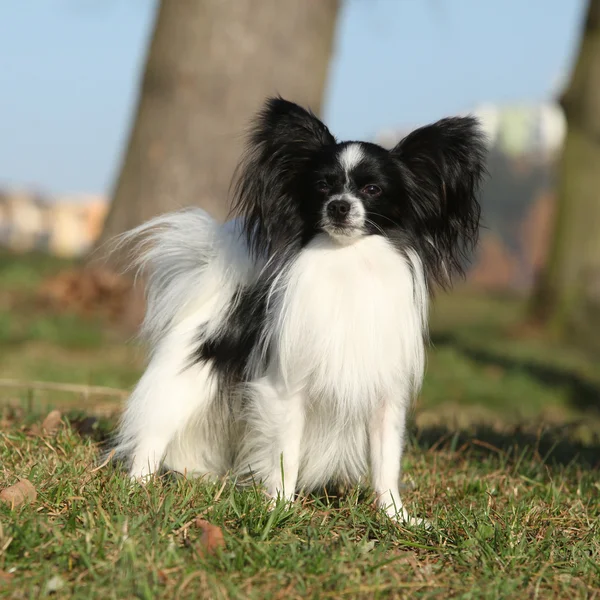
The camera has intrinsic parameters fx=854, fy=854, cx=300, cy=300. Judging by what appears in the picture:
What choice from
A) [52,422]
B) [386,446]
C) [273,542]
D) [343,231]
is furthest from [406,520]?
[52,422]

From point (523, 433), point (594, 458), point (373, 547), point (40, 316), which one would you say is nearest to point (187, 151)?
point (40, 316)

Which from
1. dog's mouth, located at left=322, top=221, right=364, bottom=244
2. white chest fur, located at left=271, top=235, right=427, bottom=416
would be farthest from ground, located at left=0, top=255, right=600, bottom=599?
dog's mouth, located at left=322, top=221, right=364, bottom=244

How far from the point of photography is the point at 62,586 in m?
2.39

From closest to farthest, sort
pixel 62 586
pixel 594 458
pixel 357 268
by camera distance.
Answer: pixel 62 586
pixel 357 268
pixel 594 458

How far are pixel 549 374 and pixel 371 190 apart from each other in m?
7.55

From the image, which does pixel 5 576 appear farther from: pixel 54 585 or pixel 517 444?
pixel 517 444

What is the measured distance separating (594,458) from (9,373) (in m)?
5.03

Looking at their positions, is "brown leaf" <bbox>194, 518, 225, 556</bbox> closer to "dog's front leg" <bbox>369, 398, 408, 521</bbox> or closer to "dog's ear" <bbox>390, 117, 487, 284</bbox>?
"dog's front leg" <bbox>369, 398, 408, 521</bbox>

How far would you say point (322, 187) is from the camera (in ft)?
11.2

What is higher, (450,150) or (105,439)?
(450,150)

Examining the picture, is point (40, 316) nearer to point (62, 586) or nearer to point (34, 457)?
point (34, 457)

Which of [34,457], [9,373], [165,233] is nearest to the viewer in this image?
[34,457]

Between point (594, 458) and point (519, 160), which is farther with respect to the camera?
point (519, 160)

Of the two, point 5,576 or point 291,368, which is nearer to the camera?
point 5,576
